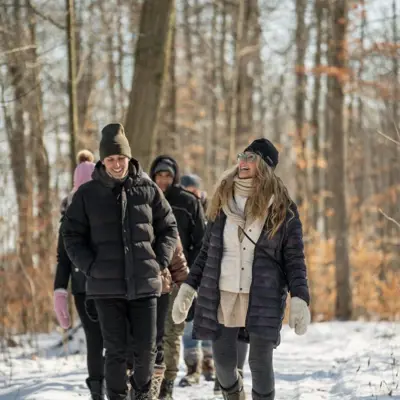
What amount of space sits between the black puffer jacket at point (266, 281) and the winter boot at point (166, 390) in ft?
6.08

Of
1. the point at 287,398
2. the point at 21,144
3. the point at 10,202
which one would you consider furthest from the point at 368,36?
the point at 287,398

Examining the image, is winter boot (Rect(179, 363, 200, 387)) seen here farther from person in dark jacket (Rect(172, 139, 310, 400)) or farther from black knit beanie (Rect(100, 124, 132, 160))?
black knit beanie (Rect(100, 124, 132, 160))

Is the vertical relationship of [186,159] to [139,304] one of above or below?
above

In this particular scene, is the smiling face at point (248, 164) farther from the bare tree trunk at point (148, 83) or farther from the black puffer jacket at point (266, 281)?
the bare tree trunk at point (148, 83)

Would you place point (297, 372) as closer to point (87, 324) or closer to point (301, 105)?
point (87, 324)

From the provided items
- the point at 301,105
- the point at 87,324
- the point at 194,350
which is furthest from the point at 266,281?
the point at 301,105

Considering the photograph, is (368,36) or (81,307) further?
(368,36)

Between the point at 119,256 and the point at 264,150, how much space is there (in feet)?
4.14

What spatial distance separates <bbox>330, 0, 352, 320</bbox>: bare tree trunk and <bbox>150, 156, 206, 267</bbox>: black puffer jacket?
33.8 ft

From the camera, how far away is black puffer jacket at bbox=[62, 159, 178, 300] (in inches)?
225

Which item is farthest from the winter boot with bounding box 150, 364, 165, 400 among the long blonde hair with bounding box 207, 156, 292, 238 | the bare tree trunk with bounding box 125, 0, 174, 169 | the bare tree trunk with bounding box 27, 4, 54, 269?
the bare tree trunk with bounding box 27, 4, 54, 269

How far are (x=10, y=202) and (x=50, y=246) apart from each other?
2.14 metres

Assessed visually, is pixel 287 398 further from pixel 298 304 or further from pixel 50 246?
pixel 50 246

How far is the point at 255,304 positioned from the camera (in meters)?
5.29
